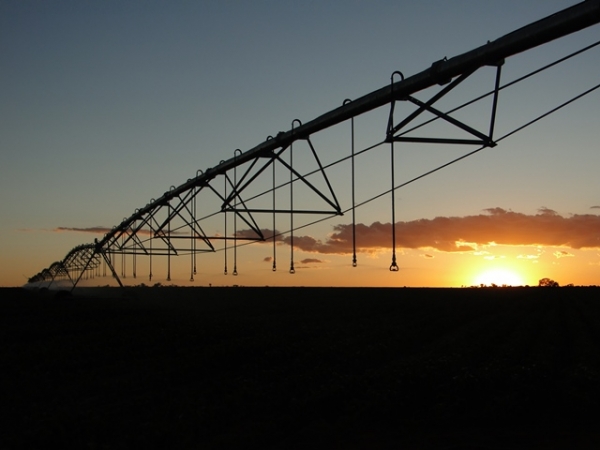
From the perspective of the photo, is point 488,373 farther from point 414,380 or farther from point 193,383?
point 193,383

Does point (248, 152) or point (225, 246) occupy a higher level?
point (248, 152)

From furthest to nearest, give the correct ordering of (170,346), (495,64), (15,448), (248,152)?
(170,346) → (248,152) → (15,448) → (495,64)

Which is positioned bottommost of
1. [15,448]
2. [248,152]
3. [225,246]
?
[15,448]

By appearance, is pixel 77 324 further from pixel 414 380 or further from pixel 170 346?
pixel 414 380

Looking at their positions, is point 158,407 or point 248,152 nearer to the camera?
point 158,407

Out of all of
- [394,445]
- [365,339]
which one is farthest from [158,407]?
[365,339]

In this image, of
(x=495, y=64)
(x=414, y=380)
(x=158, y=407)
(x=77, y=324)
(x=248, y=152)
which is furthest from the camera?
(x=77, y=324)

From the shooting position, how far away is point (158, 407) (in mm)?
14562

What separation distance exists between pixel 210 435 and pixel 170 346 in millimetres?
11815

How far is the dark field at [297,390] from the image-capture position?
41.5 feet

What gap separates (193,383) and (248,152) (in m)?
6.02

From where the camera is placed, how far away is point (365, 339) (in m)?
26.2

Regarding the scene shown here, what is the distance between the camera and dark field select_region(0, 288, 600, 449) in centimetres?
1266

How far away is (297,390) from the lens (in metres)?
16.1
